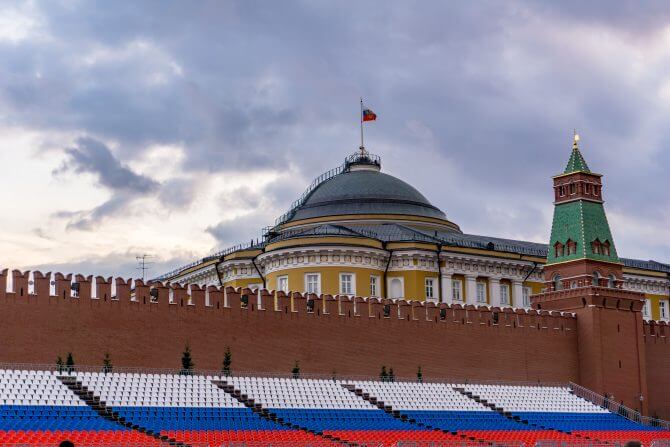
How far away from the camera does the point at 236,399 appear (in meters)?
45.2

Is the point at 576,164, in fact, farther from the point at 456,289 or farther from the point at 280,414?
the point at 280,414

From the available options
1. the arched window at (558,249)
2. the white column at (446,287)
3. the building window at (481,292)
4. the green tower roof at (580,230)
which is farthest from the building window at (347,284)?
the arched window at (558,249)

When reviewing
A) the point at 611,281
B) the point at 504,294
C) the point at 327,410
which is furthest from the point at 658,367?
the point at 327,410

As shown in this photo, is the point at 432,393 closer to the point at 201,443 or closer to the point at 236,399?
the point at 236,399

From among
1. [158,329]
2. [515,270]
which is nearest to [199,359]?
[158,329]

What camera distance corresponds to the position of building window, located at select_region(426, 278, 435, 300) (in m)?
64.8

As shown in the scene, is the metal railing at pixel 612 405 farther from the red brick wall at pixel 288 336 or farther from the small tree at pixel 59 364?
the small tree at pixel 59 364

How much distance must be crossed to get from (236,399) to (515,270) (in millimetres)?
27695

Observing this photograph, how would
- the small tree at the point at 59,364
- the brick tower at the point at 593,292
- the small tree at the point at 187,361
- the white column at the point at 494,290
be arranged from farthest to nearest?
the white column at the point at 494,290
the brick tower at the point at 593,292
the small tree at the point at 187,361
the small tree at the point at 59,364

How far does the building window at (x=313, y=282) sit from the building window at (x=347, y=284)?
118cm

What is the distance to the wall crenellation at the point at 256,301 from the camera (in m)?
44.9

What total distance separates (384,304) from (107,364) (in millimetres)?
13996

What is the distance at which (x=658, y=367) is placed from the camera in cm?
6322

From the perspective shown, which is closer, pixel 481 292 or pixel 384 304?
pixel 384 304
